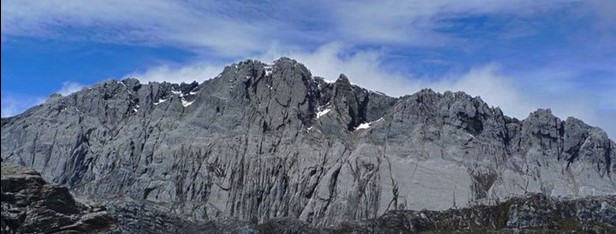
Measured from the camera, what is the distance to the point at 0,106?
65.4ft

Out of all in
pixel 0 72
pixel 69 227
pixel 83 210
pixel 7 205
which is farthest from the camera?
pixel 83 210

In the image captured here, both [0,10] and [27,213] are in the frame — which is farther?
[27,213]

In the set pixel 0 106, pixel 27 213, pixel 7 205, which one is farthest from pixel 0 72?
pixel 27 213

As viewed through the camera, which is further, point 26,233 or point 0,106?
point 26,233

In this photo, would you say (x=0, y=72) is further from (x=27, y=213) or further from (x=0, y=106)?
(x=27, y=213)

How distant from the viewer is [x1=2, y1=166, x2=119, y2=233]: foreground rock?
8744 centimetres

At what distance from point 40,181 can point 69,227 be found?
22.4 feet

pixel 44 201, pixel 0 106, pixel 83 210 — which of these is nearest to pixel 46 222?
pixel 44 201

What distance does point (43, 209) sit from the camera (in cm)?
9212

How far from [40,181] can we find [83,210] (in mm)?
7173

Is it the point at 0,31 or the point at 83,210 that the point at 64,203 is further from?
the point at 0,31

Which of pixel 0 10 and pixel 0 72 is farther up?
pixel 0 10

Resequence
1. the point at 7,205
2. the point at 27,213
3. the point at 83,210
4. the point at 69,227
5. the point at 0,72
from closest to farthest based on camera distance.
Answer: the point at 0,72 → the point at 7,205 → the point at 27,213 → the point at 69,227 → the point at 83,210

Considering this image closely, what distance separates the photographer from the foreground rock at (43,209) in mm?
87438
